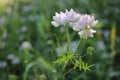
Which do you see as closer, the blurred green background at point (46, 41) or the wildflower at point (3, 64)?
the blurred green background at point (46, 41)

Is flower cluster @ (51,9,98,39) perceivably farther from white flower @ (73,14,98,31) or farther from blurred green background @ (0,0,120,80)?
blurred green background @ (0,0,120,80)

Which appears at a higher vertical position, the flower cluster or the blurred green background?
the blurred green background

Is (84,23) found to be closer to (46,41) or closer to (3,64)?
(3,64)

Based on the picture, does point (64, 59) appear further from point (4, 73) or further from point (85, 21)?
point (4, 73)

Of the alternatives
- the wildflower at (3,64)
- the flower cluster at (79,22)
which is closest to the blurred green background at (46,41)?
the wildflower at (3,64)

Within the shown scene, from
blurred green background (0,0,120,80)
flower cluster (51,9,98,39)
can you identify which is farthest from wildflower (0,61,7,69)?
flower cluster (51,9,98,39)

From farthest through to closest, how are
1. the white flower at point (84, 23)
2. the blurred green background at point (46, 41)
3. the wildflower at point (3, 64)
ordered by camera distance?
the wildflower at point (3, 64)
the blurred green background at point (46, 41)
the white flower at point (84, 23)

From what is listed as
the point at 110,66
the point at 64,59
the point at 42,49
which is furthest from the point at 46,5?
the point at 64,59

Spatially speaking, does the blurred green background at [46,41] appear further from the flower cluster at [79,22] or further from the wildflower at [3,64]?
the flower cluster at [79,22]

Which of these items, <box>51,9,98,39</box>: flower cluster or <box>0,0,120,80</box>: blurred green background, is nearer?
<box>51,9,98,39</box>: flower cluster
